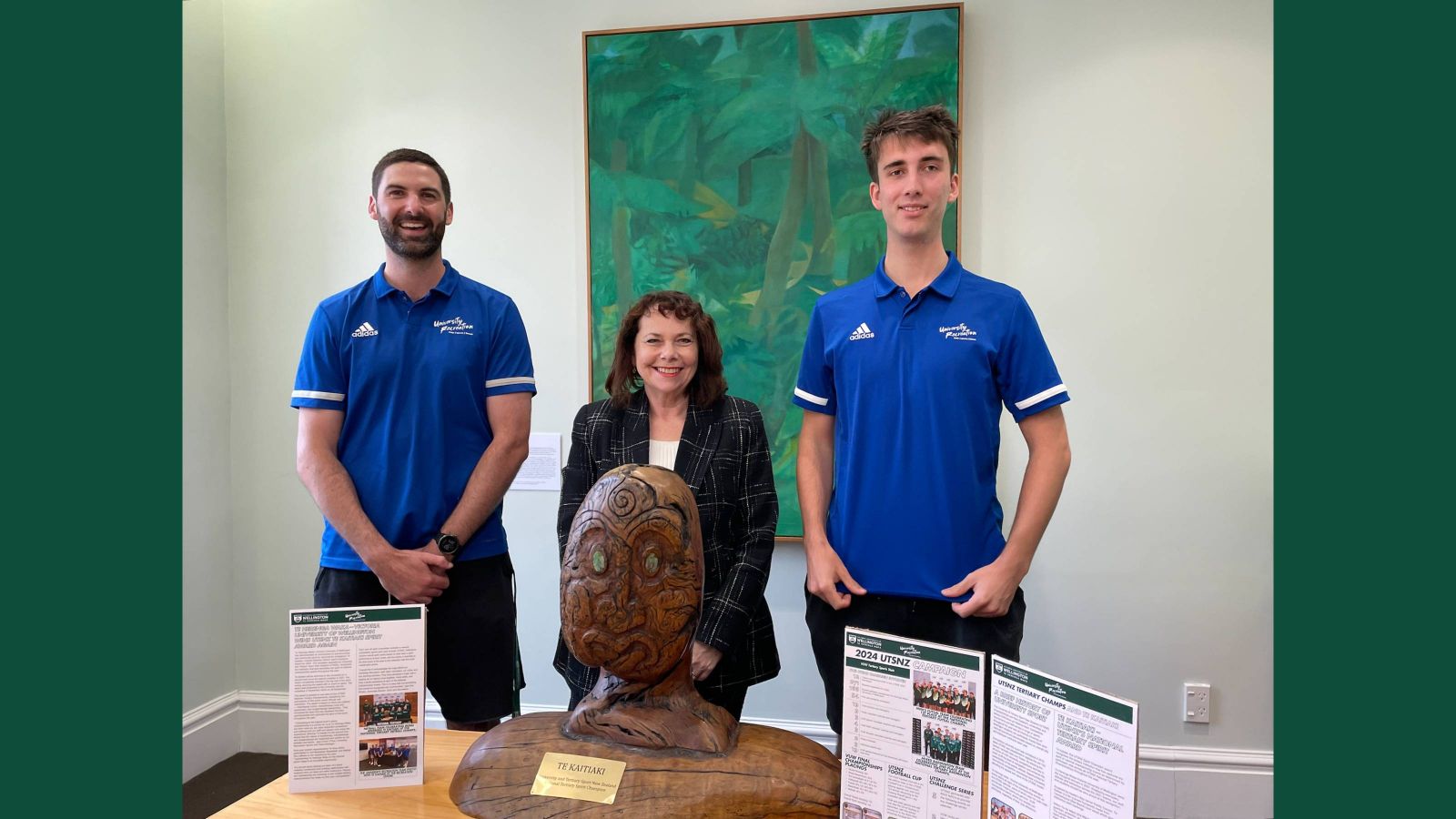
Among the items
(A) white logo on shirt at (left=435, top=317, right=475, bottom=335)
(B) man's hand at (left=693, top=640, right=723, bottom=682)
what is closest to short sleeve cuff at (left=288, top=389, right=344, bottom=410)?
(A) white logo on shirt at (left=435, top=317, right=475, bottom=335)

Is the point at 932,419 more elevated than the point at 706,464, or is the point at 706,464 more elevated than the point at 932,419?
the point at 932,419

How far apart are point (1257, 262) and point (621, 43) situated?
2149 millimetres

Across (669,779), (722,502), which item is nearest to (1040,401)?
(722,502)

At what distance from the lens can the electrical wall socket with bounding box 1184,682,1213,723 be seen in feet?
9.47

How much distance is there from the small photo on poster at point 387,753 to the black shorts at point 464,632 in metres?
0.43

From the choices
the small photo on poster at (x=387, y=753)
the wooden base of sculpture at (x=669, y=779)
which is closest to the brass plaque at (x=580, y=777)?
the wooden base of sculpture at (x=669, y=779)

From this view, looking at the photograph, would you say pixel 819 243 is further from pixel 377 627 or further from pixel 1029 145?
pixel 377 627

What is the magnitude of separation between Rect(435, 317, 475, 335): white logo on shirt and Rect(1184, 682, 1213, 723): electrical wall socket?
2.42 meters

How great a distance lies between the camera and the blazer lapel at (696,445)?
1.91 m

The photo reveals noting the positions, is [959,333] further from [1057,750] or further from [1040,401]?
[1057,750]

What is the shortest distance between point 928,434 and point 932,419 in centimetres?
3

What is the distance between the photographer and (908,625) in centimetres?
183

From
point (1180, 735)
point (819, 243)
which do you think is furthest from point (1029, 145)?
point (1180, 735)

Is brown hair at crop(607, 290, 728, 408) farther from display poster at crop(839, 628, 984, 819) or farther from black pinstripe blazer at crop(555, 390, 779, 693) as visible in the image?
display poster at crop(839, 628, 984, 819)
